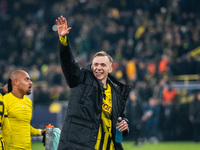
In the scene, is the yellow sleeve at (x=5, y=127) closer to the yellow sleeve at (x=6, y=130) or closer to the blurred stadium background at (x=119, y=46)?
the yellow sleeve at (x=6, y=130)

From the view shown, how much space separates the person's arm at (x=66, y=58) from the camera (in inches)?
187

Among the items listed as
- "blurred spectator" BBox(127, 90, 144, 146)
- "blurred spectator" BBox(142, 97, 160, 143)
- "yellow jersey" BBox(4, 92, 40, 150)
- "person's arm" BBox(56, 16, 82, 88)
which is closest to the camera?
"person's arm" BBox(56, 16, 82, 88)

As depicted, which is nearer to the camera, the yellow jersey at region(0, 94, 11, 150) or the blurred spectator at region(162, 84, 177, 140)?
the yellow jersey at region(0, 94, 11, 150)

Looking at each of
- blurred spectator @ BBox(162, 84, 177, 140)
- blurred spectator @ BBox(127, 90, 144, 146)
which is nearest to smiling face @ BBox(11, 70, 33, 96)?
blurred spectator @ BBox(127, 90, 144, 146)

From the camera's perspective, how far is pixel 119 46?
62.1 feet

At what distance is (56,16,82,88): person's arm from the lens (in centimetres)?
475

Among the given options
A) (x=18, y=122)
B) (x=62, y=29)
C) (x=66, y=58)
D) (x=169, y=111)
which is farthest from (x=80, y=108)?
(x=169, y=111)

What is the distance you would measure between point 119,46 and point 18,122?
1325 centimetres

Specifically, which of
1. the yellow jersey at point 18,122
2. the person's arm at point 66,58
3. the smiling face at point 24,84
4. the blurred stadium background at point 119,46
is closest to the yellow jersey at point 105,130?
the person's arm at point 66,58

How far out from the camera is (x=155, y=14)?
20.2 m

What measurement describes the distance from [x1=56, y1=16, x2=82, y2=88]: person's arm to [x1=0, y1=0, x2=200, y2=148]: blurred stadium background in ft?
35.7

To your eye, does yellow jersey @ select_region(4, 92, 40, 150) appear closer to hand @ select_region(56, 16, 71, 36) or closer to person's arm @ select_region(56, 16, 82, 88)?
person's arm @ select_region(56, 16, 82, 88)

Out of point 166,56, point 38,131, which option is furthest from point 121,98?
point 166,56

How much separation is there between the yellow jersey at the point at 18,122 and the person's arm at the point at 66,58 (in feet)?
4.49
